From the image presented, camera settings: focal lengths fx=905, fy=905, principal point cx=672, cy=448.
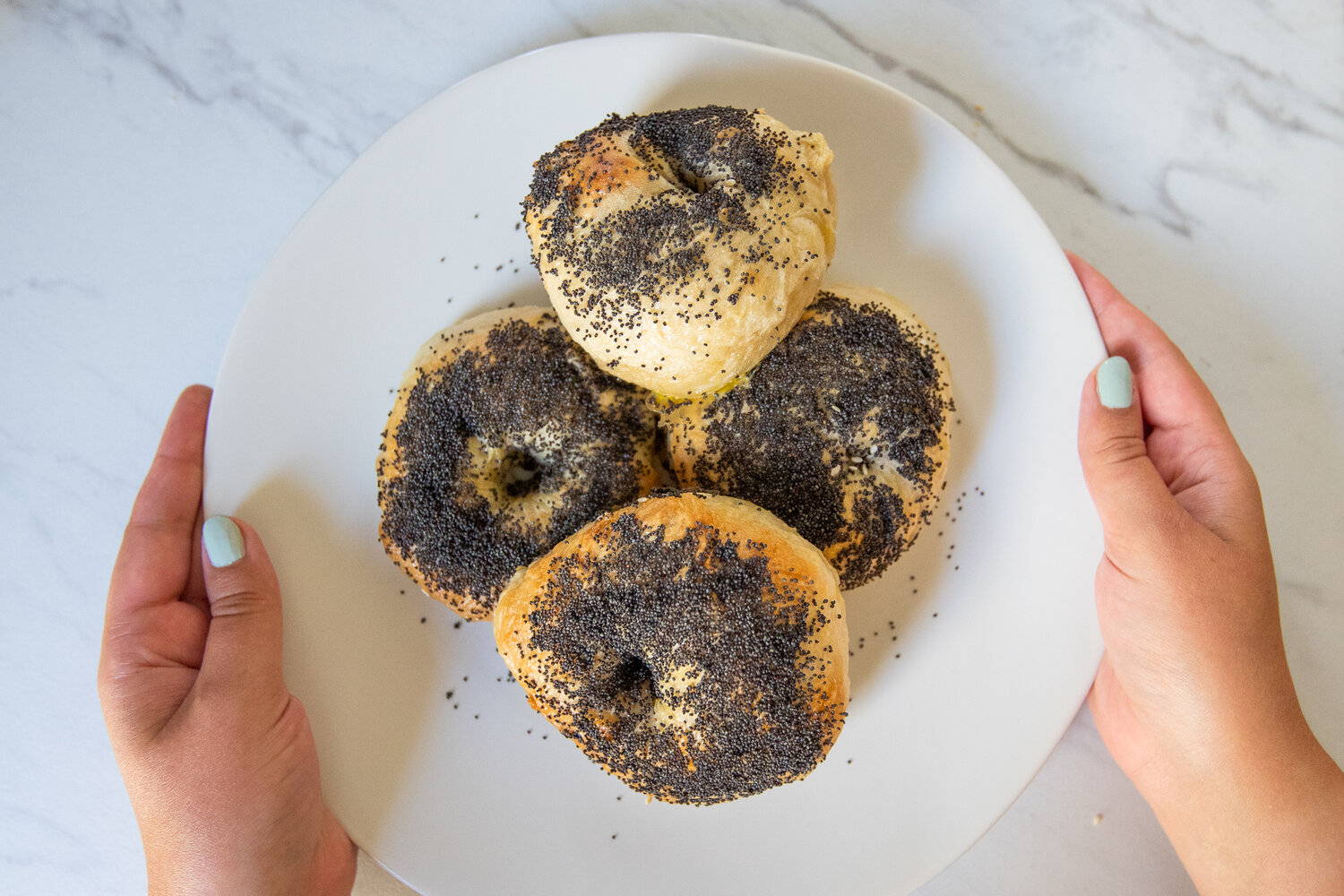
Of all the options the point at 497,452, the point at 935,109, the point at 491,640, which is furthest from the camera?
the point at 935,109

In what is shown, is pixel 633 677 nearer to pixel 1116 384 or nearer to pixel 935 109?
pixel 1116 384

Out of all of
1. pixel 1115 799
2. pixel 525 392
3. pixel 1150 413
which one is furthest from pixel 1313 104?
pixel 525 392

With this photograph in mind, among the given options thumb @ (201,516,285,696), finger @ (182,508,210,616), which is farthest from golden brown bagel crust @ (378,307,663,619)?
finger @ (182,508,210,616)

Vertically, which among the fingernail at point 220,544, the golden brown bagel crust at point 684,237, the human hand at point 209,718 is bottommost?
the human hand at point 209,718

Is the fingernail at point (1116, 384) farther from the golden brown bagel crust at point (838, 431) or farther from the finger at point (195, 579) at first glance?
the finger at point (195, 579)

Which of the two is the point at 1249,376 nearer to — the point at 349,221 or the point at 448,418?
the point at 448,418

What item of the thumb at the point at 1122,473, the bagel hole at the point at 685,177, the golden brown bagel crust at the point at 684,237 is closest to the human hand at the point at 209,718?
the golden brown bagel crust at the point at 684,237

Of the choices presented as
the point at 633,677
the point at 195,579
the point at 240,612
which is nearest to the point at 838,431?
the point at 633,677
